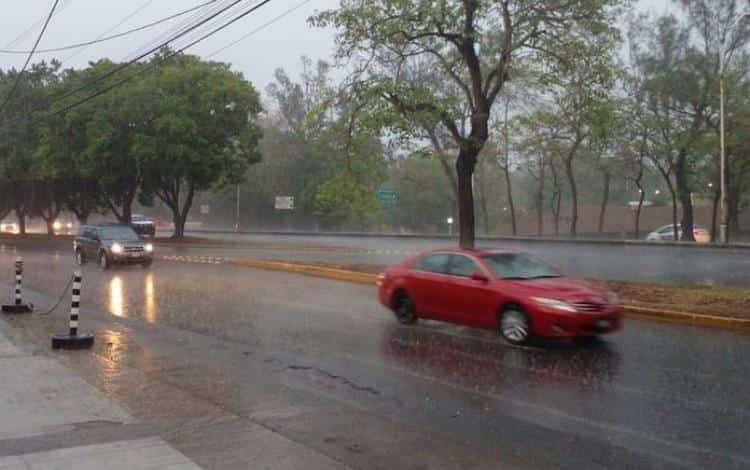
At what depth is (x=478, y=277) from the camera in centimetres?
1246

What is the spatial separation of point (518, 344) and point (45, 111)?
4370 cm

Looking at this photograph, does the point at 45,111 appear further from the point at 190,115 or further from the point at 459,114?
the point at 459,114

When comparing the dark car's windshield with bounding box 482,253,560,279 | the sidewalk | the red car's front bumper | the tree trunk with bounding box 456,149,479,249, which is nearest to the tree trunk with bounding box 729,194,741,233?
the tree trunk with bounding box 456,149,479,249

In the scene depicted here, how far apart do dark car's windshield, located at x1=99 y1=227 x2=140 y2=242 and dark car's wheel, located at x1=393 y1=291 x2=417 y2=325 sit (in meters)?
17.7

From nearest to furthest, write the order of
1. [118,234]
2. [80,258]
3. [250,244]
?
[118,234] → [80,258] → [250,244]

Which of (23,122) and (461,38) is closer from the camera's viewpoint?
(461,38)

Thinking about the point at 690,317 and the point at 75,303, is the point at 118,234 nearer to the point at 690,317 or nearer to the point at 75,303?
the point at 75,303

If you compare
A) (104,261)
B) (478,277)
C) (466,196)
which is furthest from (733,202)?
(478,277)

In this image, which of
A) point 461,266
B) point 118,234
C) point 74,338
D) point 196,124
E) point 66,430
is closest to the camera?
point 66,430

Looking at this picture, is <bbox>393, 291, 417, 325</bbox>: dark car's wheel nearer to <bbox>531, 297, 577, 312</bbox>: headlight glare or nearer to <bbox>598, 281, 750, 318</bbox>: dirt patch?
<bbox>531, 297, 577, 312</bbox>: headlight glare

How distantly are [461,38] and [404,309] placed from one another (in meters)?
9.71

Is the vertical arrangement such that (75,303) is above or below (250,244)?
above

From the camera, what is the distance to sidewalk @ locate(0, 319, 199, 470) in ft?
20.7

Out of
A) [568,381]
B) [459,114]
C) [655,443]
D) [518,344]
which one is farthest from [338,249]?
[655,443]
